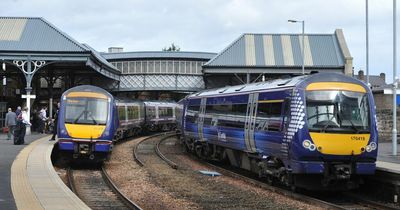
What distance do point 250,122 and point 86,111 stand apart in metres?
6.36

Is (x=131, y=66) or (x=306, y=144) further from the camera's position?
(x=131, y=66)

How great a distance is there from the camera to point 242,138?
1692 centimetres

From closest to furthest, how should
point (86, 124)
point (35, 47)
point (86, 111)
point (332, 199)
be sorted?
point (332, 199), point (86, 124), point (86, 111), point (35, 47)

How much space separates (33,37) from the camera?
35.7 m

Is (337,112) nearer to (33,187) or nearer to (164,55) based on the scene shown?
(33,187)

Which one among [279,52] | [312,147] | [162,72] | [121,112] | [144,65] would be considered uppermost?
[279,52]

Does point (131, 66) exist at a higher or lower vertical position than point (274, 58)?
higher

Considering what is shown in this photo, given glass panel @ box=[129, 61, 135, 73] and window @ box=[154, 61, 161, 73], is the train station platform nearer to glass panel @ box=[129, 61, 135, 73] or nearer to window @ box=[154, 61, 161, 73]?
window @ box=[154, 61, 161, 73]

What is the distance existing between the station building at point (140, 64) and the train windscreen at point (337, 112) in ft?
56.8

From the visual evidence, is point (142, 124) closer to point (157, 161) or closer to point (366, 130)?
point (157, 161)

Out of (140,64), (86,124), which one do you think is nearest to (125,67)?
(140,64)

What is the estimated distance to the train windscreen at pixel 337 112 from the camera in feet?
42.2

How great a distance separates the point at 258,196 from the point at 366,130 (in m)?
3.05

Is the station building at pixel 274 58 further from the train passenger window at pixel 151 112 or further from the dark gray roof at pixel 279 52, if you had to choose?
the train passenger window at pixel 151 112
